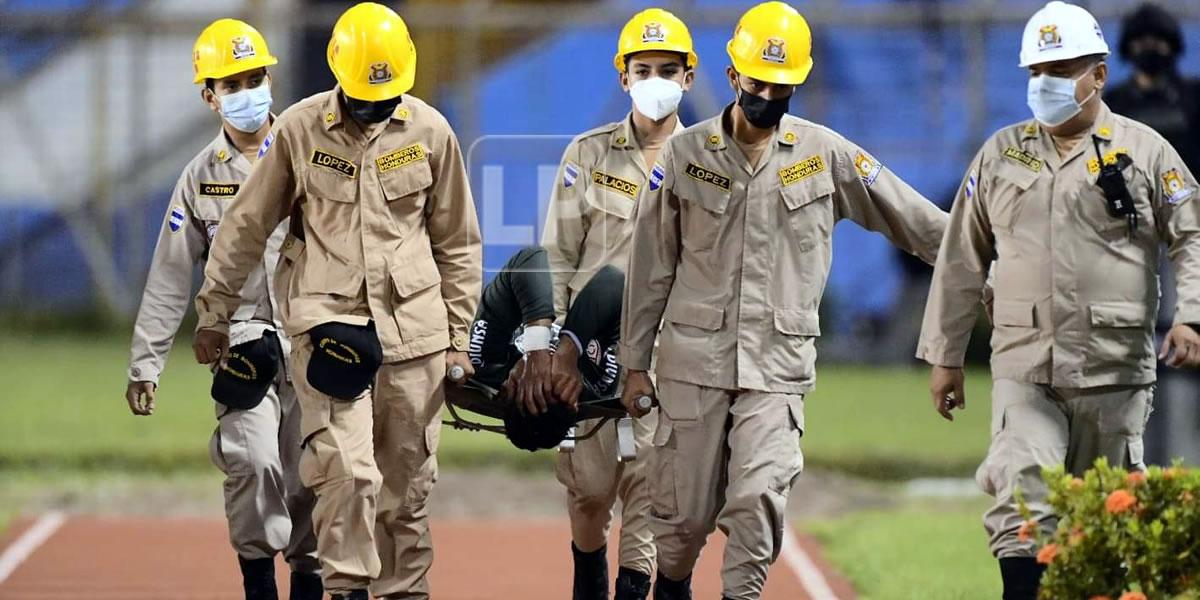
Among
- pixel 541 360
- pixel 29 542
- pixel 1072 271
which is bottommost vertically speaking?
pixel 29 542

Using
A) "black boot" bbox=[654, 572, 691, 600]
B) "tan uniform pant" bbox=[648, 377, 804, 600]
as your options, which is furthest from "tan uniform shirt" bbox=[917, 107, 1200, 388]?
"black boot" bbox=[654, 572, 691, 600]

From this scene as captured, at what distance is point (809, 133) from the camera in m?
7.64

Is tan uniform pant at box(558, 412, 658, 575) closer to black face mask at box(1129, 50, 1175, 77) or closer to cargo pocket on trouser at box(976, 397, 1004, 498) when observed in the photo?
cargo pocket on trouser at box(976, 397, 1004, 498)

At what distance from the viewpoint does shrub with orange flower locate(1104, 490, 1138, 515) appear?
574 centimetres

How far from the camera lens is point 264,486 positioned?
8102 millimetres

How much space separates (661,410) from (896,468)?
27.9 feet

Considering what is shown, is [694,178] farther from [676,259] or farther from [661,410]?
[661,410]

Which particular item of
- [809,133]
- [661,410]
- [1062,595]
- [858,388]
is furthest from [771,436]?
[858,388]

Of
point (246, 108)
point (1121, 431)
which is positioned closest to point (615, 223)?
point (246, 108)

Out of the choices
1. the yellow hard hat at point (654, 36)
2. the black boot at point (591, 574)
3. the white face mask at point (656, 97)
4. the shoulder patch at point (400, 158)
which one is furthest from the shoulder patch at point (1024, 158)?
the black boot at point (591, 574)

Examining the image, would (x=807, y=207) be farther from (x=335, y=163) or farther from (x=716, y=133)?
(x=335, y=163)

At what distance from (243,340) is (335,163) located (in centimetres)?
88

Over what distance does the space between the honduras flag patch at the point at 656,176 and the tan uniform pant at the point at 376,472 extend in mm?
904

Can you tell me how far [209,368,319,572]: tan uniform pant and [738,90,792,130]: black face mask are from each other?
6.46ft
